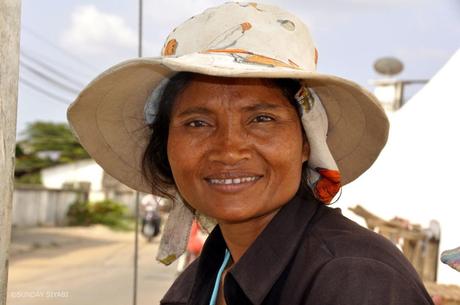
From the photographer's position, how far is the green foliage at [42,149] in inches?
1009

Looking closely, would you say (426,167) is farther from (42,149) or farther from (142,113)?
(42,149)

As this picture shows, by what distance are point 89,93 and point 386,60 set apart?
8544 mm

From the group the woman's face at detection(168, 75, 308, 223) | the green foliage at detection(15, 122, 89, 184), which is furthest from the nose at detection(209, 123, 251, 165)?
the green foliage at detection(15, 122, 89, 184)

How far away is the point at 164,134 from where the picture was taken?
1788 millimetres

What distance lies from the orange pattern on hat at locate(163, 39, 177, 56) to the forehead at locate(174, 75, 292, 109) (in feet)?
0.28

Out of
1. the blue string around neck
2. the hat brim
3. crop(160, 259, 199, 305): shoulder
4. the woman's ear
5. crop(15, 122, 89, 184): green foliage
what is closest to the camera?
the hat brim

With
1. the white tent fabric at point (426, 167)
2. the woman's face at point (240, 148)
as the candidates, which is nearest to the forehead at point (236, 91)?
the woman's face at point (240, 148)

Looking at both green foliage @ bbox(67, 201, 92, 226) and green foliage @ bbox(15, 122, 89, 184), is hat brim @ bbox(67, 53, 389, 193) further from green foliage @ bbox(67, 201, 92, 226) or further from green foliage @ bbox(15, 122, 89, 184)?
green foliage @ bbox(15, 122, 89, 184)

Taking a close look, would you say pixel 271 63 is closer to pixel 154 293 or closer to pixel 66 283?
pixel 154 293

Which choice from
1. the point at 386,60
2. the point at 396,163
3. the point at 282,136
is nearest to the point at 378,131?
the point at 282,136

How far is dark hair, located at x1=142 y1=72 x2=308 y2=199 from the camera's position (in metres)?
1.53

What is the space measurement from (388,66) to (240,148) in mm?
8817

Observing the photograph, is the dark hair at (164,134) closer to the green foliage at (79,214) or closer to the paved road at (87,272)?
the paved road at (87,272)

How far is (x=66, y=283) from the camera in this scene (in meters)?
10.7
